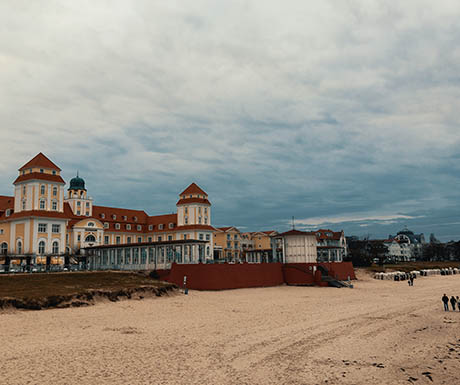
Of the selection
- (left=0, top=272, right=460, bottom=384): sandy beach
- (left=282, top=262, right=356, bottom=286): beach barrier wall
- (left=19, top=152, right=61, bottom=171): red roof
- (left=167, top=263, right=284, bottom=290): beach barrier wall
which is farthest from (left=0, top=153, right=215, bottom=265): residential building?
(left=0, top=272, right=460, bottom=384): sandy beach

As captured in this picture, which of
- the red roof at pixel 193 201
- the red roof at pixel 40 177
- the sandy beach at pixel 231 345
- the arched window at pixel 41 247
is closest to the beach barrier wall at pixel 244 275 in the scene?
the sandy beach at pixel 231 345

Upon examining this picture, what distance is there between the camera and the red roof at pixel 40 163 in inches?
2475

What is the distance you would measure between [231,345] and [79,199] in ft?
226

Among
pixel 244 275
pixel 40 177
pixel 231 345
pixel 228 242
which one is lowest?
pixel 231 345

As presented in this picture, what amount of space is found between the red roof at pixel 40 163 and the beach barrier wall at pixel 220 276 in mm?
26797

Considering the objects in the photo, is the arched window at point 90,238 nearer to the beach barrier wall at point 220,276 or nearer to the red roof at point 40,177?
the red roof at point 40,177

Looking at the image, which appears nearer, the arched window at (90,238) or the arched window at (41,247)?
the arched window at (41,247)

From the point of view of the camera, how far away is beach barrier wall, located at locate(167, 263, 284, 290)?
49000 millimetres

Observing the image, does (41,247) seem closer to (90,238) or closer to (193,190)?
(90,238)

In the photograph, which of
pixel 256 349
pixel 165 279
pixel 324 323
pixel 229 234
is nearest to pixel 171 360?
pixel 256 349

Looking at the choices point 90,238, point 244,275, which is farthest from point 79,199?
point 244,275

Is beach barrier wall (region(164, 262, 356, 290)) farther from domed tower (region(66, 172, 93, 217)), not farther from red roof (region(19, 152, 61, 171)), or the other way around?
domed tower (region(66, 172, 93, 217))

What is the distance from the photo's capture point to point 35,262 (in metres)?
58.2

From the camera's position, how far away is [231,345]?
2069 centimetres
